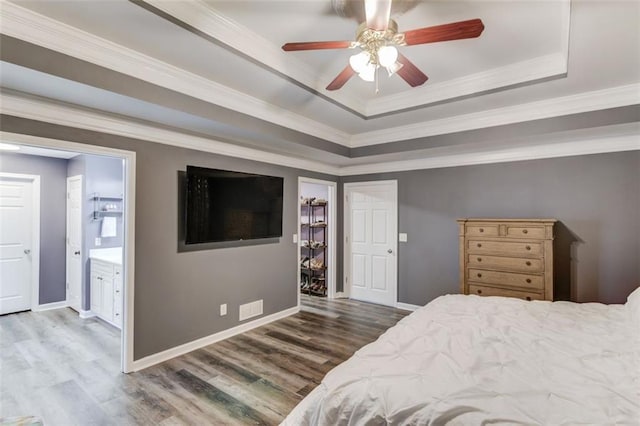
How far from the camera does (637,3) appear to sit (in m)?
1.69

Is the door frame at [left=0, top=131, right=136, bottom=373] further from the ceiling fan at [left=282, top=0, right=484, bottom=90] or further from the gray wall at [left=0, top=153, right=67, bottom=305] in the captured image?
the gray wall at [left=0, top=153, right=67, bottom=305]

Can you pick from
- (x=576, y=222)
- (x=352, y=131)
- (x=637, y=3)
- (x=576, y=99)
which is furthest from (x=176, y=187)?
(x=576, y=222)

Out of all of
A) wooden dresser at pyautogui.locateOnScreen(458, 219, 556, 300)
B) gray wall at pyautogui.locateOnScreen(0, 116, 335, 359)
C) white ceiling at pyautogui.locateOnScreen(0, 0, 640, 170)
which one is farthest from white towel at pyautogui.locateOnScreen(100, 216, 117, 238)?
wooden dresser at pyautogui.locateOnScreen(458, 219, 556, 300)

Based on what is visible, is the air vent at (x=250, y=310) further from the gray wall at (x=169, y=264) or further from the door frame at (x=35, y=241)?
the door frame at (x=35, y=241)

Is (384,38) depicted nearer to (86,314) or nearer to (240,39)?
(240,39)

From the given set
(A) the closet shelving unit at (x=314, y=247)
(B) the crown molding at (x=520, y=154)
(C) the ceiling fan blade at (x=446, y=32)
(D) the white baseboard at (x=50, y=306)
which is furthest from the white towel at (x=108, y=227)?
(C) the ceiling fan blade at (x=446, y=32)

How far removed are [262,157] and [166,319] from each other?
2.23 meters

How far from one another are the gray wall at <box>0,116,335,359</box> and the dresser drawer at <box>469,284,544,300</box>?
8.94ft

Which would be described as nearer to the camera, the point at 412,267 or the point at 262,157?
the point at 262,157

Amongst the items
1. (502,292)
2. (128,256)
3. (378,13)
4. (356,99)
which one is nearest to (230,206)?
(128,256)

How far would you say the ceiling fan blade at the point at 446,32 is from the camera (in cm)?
149

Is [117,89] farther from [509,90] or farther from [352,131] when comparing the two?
[509,90]

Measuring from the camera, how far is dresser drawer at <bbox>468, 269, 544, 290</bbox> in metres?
3.21

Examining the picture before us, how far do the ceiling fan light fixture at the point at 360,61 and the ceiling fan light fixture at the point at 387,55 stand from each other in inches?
3.7
